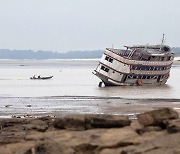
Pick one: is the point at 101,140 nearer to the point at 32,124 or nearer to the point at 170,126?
the point at 170,126

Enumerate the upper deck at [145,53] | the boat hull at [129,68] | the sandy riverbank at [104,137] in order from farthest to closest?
1. the upper deck at [145,53]
2. the boat hull at [129,68]
3. the sandy riverbank at [104,137]

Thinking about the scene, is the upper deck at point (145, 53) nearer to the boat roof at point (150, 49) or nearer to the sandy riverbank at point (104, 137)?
the boat roof at point (150, 49)

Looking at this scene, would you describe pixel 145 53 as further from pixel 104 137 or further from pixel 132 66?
pixel 104 137

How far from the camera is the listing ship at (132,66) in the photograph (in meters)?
56.5

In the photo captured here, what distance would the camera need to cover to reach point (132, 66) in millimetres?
56844

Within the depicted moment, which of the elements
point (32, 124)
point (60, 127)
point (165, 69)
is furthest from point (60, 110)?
point (165, 69)

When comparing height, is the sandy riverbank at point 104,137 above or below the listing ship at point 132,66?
above

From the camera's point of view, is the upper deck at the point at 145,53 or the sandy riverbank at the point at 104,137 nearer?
the sandy riverbank at the point at 104,137

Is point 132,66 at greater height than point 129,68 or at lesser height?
greater

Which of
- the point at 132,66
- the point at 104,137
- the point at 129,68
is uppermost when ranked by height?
the point at 104,137

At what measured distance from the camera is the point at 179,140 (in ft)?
31.0

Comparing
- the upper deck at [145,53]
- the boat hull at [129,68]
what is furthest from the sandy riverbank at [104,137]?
the upper deck at [145,53]

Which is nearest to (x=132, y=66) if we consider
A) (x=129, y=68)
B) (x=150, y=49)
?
(x=129, y=68)

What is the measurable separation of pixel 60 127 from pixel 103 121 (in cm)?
147
